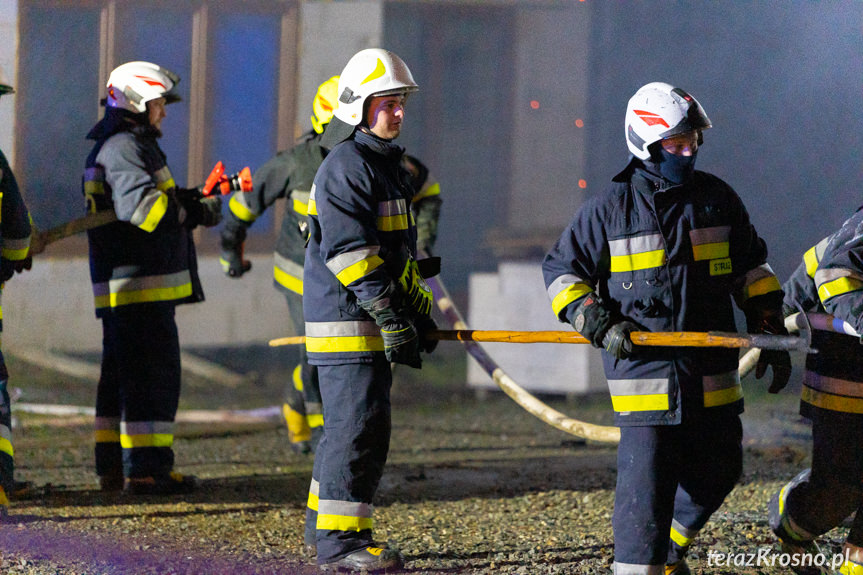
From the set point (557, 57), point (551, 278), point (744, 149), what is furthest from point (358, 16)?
point (551, 278)

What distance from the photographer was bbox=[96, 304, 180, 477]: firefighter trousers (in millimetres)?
5152

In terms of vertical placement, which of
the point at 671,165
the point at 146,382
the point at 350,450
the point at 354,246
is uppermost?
the point at 671,165

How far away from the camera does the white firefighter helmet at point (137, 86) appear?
5.17 meters

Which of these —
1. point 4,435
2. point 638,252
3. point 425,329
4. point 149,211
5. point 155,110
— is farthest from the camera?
point 155,110

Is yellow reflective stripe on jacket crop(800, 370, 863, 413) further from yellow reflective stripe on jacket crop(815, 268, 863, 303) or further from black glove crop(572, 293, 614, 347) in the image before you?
black glove crop(572, 293, 614, 347)

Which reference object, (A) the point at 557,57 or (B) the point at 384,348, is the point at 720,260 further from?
(A) the point at 557,57

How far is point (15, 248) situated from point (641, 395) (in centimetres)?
297

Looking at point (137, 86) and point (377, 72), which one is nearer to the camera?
point (377, 72)

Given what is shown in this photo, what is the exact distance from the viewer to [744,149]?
881 cm

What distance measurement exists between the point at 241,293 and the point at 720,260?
678 centimetres

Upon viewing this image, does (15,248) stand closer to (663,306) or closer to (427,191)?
(427,191)

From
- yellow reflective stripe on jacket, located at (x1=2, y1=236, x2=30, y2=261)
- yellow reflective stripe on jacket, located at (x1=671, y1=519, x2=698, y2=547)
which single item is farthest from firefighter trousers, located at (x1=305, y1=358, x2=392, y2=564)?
yellow reflective stripe on jacket, located at (x1=2, y1=236, x2=30, y2=261)

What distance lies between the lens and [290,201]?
574 cm

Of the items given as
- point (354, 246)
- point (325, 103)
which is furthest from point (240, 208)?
point (354, 246)
